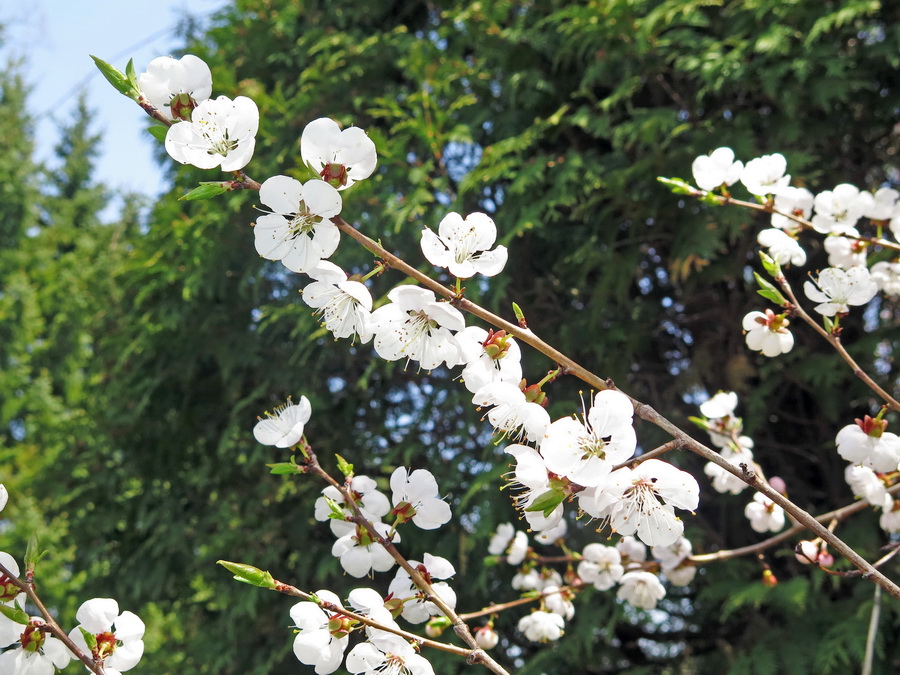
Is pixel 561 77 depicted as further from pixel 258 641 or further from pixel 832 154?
pixel 258 641

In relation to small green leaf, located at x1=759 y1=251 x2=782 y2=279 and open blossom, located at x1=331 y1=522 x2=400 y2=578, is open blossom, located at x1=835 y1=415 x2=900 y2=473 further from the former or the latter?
open blossom, located at x1=331 y1=522 x2=400 y2=578

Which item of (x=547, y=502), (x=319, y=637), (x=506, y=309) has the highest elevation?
(x=547, y=502)

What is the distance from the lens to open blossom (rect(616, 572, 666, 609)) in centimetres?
138

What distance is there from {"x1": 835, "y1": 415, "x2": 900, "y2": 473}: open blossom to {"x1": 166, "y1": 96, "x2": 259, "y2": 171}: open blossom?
85cm

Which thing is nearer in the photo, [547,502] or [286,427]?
[547,502]

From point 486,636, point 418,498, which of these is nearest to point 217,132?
point 418,498

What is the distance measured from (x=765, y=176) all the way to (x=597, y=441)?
74 centimetres

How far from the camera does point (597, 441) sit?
80 cm

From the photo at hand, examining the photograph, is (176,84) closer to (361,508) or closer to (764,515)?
(361,508)

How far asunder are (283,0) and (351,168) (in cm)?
232

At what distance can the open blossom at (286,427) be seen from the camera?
42.0 inches

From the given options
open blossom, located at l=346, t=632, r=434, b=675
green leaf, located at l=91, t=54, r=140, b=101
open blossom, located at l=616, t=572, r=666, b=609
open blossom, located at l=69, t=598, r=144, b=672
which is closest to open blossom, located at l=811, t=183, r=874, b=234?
open blossom, located at l=616, t=572, r=666, b=609

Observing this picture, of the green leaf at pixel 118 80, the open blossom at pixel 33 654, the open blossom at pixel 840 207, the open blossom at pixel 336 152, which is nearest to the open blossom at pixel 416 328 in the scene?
the open blossom at pixel 336 152

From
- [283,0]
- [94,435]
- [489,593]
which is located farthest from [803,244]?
[94,435]
